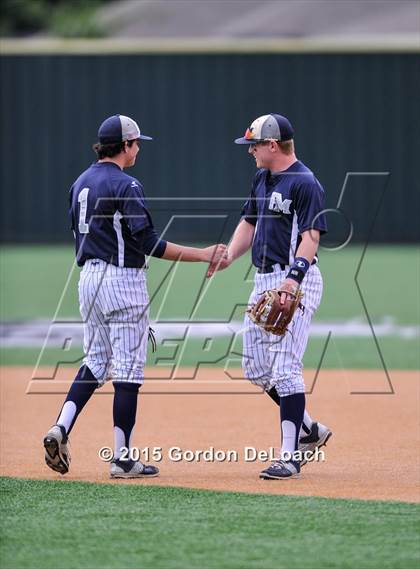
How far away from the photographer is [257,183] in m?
6.86

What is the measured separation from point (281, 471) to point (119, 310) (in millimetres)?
1215

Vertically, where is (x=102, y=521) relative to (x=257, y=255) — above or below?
below

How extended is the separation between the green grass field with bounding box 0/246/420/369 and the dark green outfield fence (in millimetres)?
1139

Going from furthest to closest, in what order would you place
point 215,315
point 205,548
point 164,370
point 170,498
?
point 215,315 → point 164,370 → point 170,498 → point 205,548

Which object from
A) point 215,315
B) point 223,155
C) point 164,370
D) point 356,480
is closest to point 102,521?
point 356,480

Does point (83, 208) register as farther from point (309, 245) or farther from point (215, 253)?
point (309, 245)

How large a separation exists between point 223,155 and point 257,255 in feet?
57.3

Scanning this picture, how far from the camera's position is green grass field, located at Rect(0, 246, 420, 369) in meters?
→ 12.2

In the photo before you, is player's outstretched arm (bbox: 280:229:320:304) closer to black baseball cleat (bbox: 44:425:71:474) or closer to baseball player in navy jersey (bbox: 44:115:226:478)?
baseball player in navy jersey (bbox: 44:115:226:478)

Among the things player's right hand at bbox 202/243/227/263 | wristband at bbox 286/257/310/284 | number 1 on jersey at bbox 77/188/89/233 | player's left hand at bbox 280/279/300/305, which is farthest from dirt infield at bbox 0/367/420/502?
number 1 on jersey at bbox 77/188/89/233

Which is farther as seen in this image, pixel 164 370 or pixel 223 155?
pixel 223 155

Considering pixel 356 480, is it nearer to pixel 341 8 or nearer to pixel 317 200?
pixel 317 200

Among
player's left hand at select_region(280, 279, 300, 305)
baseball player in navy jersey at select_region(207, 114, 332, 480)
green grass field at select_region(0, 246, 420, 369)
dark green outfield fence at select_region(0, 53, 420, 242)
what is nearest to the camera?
player's left hand at select_region(280, 279, 300, 305)

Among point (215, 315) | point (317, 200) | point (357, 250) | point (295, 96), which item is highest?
point (317, 200)
